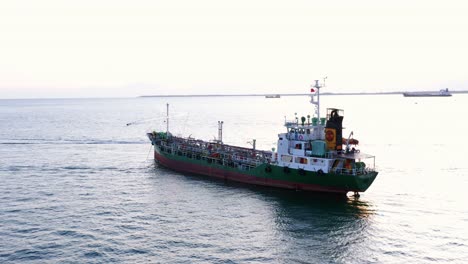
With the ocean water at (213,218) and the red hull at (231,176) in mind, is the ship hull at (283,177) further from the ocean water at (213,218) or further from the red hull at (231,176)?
the ocean water at (213,218)

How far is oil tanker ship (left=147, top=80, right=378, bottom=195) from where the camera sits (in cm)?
4606

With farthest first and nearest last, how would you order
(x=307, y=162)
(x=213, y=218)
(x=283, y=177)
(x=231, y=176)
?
(x=231, y=176), (x=283, y=177), (x=307, y=162), (x=213, y=218)

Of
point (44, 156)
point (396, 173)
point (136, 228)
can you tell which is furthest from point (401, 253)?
point (44, 156)

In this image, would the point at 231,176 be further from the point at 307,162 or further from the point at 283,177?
the point at 307,162

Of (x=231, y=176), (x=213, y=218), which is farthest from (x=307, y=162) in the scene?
(x=213, y=218)

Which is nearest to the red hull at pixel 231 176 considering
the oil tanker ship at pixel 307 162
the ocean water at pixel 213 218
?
the oil tanker ship at pixel 307 162

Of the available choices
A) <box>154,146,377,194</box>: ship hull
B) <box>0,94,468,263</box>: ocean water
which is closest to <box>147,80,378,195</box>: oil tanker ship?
<box>154,146,377,194</box>: ship hull

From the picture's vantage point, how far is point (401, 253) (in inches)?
1221

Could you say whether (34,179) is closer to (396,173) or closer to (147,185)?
(147,185)

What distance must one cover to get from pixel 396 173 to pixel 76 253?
48.0 m

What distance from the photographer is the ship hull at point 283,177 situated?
149 feet

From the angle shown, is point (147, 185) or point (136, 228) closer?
point (136, 228)

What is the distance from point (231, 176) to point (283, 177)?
28.9ft

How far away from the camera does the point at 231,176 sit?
56.1 metres
